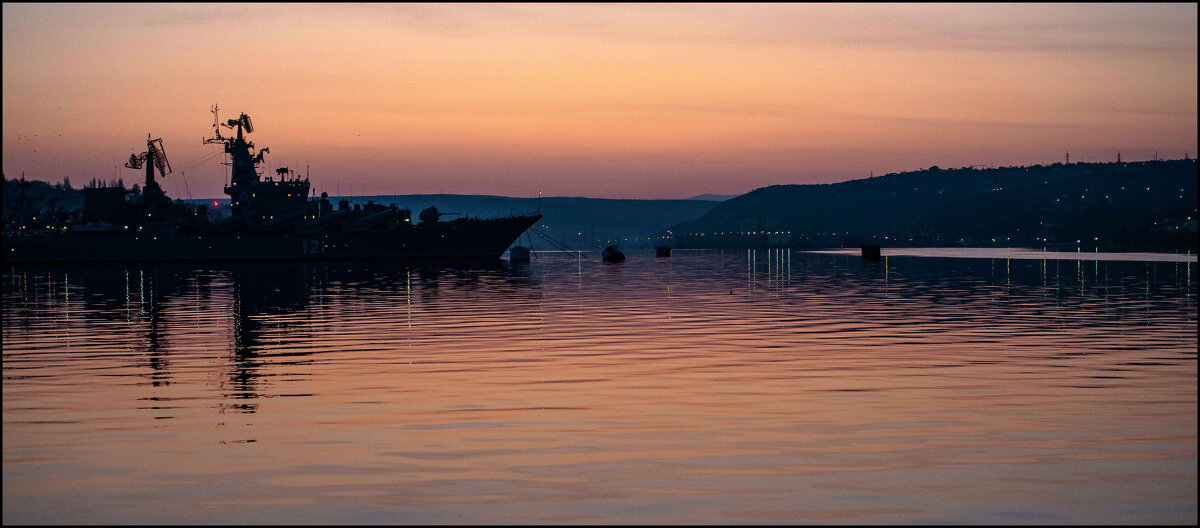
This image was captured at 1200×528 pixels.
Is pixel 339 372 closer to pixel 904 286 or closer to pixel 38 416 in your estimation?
pixel 38 416

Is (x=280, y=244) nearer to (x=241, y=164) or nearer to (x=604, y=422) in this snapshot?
(x=241, y=164)

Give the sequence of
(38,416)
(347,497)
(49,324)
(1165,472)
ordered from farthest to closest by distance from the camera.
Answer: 1. (49,324)
2. (38,416)
3. (1165,472)
4. (347,497)

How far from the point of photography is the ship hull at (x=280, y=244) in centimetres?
15012

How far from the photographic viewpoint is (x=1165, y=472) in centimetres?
1452

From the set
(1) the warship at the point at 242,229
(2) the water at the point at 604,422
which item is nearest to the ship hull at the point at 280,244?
(1) the warship at the point at 242,229

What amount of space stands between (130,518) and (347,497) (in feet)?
7.64

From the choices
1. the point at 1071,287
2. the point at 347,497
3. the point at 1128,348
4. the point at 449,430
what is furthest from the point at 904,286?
the point at 347,497

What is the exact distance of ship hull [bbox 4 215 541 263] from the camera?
150m

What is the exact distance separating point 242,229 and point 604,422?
5840 inches

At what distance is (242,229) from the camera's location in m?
159

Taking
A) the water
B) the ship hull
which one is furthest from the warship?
the water

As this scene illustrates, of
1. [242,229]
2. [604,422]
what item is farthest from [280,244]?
[604,422]

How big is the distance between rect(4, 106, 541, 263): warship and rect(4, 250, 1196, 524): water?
11956cm

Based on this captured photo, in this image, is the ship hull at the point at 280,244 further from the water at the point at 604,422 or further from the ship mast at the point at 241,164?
the water at the point at 604,422
